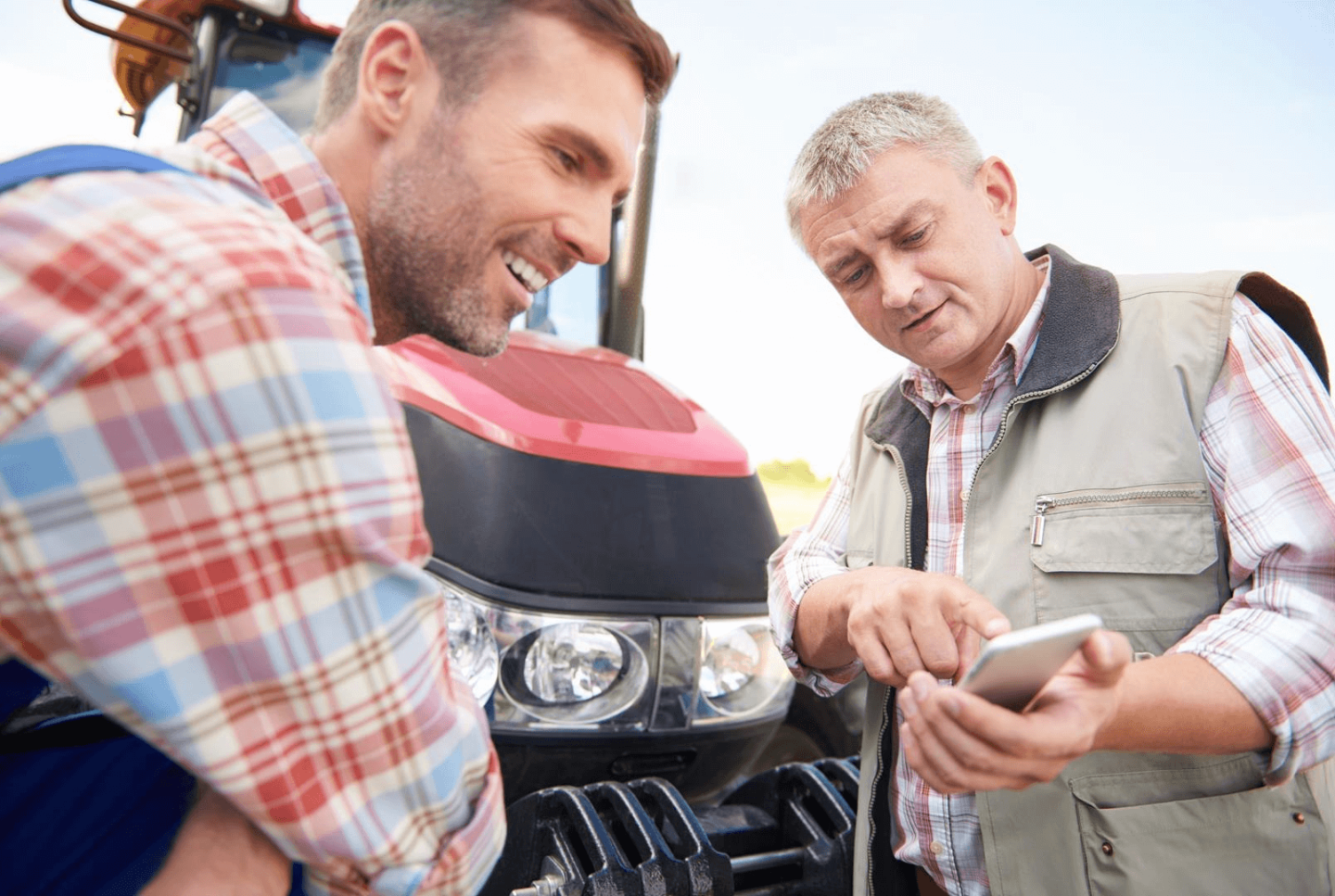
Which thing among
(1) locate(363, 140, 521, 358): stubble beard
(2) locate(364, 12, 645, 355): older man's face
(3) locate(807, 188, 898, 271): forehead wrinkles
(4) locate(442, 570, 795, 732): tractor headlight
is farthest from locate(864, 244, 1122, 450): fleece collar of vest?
(1) locate(363, 140, 521, 358): stubble beard

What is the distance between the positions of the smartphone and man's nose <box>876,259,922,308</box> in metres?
0.92

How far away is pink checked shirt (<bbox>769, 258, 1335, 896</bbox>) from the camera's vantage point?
1261mm

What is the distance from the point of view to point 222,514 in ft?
2.47

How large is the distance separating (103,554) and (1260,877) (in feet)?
5.35

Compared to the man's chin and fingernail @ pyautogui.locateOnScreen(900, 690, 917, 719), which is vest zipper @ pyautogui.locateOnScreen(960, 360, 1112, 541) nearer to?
fingernail @ pyautogui.locateOnScreen(900, 690, 917, 719)

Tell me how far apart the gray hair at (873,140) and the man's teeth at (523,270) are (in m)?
0.78

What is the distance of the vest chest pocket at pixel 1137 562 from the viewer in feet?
4.67

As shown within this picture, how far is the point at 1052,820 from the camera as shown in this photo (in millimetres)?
1424

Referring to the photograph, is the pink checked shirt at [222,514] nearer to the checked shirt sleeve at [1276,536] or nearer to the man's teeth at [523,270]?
the man's teeth at [523,270]

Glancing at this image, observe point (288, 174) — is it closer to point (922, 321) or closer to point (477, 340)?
point (477, 340)

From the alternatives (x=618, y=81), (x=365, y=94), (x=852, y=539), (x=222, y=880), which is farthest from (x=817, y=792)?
(x=365, y=94)

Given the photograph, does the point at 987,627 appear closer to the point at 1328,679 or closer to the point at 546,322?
the point at 1328,679

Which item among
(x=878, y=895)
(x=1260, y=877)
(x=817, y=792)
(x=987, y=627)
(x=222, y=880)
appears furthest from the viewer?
(x=817, y=792)

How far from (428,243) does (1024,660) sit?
0.97 meters
